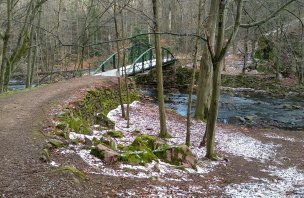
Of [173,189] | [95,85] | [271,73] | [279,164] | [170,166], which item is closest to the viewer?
[173,189]

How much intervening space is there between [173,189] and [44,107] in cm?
570

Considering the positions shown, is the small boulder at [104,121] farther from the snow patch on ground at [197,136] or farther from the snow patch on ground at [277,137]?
the snow patch on ground at [277,137]

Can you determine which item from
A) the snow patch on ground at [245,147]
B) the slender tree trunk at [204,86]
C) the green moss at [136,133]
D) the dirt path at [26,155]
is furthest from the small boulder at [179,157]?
the slender tree trunk at [204,86]

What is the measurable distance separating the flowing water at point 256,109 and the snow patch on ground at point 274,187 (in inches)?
314

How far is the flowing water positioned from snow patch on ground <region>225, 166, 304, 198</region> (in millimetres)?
7981

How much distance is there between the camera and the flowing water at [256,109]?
17.9 metres

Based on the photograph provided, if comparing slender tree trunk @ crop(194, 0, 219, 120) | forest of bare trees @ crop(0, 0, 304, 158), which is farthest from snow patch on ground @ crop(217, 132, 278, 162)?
slender tree trunk @ crop(194, 0, 219, 120)

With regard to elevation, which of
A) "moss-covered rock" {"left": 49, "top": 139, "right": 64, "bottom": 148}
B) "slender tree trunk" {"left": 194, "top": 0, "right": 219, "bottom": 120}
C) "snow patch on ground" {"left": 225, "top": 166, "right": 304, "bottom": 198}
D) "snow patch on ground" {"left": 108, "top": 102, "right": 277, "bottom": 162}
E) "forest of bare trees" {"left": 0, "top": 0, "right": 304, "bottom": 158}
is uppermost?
"forest of bare trees" {"left": 0, "top": 0, "right": 304, "bottom": 158}

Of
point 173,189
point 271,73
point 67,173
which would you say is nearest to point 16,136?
point 67,173

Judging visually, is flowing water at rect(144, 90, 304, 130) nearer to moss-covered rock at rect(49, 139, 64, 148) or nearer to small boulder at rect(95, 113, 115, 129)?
small boulder at rect(95, 113, 115, 129)

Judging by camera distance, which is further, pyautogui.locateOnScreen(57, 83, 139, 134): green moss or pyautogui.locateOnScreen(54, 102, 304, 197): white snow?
pyautogui.locateOnScreen(57, 83, 139, 134): green moss

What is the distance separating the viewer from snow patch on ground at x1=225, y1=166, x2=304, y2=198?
7687 millimetres

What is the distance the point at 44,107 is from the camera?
11188mm

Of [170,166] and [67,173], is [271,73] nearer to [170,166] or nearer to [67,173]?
[170,166]
